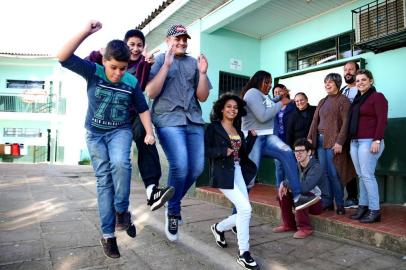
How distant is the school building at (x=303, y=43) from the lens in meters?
5.62

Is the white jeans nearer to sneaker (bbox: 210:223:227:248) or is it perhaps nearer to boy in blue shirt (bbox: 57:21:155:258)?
sneaker (bbox: 210:223:227:248)

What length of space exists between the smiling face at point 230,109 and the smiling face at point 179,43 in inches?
28.6

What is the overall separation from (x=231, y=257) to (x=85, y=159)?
2132 centimetres

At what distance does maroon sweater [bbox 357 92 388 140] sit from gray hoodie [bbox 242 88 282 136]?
3.48 feet

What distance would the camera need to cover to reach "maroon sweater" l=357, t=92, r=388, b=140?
4047 mm

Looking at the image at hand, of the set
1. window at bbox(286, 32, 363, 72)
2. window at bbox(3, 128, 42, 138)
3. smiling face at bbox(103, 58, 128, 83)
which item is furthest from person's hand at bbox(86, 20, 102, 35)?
window at bbox(3, 128, 42, 138)

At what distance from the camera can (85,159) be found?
23031 mm

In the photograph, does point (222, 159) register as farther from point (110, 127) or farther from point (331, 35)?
point (331, 35)

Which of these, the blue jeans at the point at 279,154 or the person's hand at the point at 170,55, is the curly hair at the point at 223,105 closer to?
the blue jeans at the point at 279,154

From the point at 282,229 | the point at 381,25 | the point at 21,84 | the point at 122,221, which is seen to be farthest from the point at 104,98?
the point at 21,84

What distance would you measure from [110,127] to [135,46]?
99 cm

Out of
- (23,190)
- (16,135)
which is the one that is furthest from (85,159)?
(23,190)

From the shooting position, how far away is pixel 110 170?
3.00 meters

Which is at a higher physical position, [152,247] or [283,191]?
[283,191]
